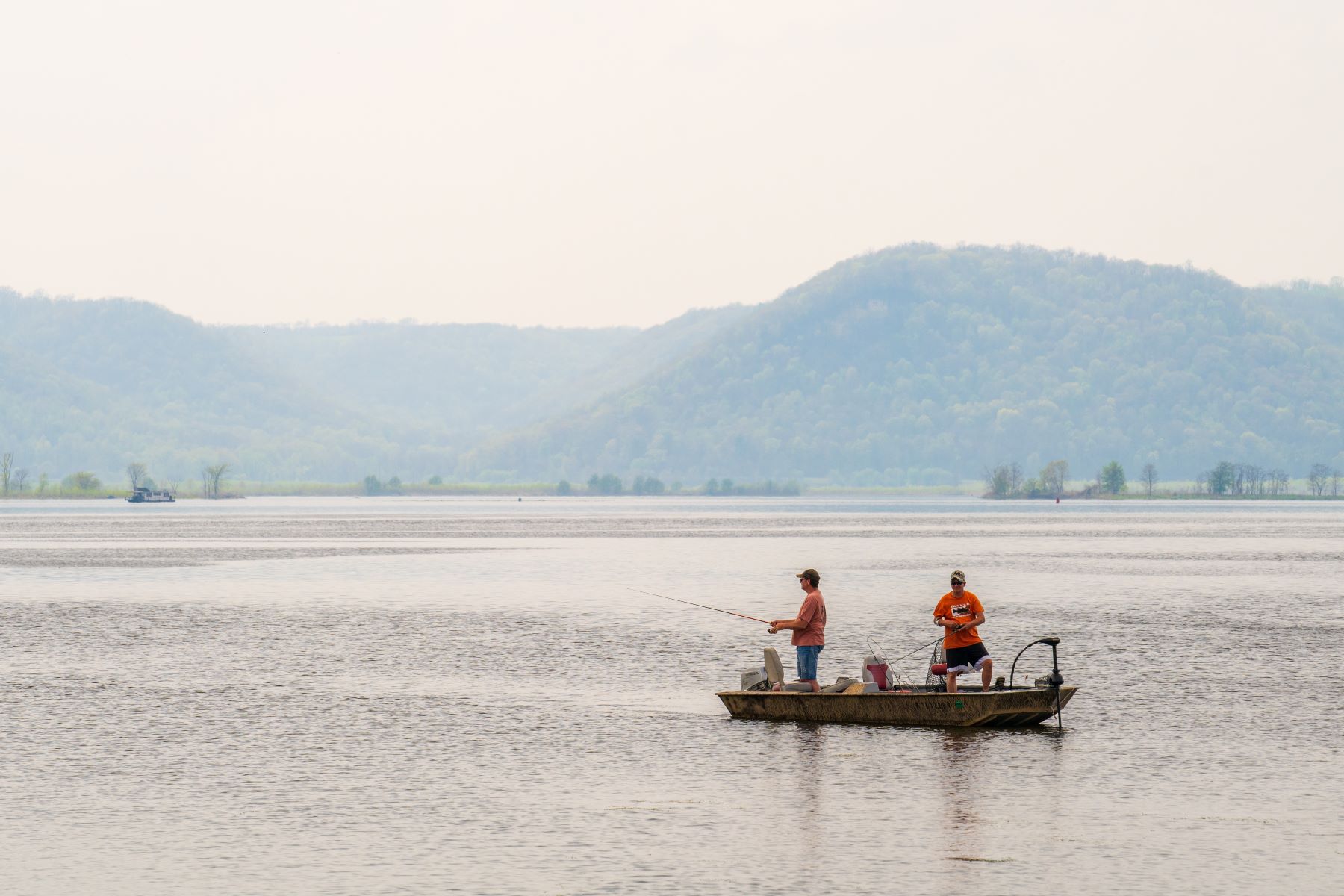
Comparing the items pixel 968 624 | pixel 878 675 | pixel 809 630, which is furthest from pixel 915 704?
pixel 809 630

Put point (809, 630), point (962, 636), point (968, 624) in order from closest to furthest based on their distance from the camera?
point (968, 624), point (962, 636), point (809, 630)

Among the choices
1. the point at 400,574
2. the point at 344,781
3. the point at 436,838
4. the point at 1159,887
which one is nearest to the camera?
the point at 1159,887

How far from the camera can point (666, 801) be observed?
26.6 m

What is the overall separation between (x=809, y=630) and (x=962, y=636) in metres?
3.38

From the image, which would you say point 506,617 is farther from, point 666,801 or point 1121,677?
point 666,801

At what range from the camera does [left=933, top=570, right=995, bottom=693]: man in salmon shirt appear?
35000mm

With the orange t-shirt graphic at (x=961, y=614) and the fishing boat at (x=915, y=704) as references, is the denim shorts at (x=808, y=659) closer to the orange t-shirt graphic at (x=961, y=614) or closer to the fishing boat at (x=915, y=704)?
the fishing boat at (x=915, y=704)

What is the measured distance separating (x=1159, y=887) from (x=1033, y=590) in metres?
63.9

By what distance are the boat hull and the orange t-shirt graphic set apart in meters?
1.12

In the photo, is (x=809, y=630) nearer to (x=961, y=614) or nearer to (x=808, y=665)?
(x=808, y=665)

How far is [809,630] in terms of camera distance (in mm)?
36125

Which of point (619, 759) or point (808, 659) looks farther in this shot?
point (808, 659)

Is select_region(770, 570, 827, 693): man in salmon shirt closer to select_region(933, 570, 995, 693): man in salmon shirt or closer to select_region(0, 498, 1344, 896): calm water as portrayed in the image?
select_region(0, 498, 1344, 896): calm water

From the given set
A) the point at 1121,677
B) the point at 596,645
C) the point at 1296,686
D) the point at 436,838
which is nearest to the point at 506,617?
the point at 596,645
